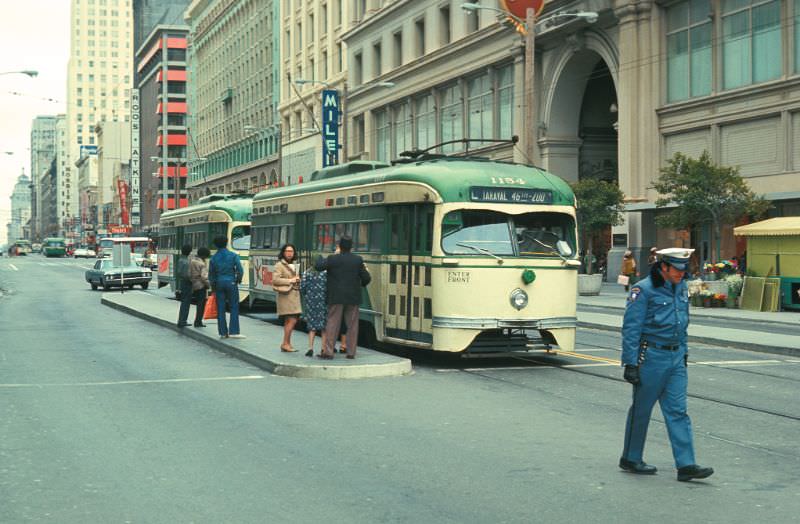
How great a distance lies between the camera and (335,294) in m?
15.4

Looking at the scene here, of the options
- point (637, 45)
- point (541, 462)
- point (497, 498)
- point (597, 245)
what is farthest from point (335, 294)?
point (597, 245)

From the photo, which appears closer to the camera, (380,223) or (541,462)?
(541,462)

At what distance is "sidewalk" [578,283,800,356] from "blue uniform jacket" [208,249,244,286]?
8.50 m

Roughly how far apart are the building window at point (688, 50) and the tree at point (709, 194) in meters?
6.29

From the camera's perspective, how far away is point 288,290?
1648cm

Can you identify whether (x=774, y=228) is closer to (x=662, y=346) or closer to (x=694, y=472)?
(x=662, y=346)

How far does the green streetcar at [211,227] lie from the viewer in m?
30.7

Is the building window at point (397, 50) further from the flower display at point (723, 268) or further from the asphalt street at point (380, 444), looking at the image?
the asphalt street at point (380, 444)

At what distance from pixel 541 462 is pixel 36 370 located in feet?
30.4

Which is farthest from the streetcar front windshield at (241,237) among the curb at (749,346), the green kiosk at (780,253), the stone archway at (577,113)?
the stone archway at (577,113)

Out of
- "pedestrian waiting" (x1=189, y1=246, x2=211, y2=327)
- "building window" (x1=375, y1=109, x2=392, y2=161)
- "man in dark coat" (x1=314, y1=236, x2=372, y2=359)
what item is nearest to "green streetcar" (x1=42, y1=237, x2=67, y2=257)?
"building window" (x1=375, y1=109, x2=392, y2=161)

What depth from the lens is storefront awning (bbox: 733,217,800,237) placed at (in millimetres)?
28955

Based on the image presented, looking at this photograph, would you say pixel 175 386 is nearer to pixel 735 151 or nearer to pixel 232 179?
pixel 735 151

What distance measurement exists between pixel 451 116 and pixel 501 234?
41.2m
